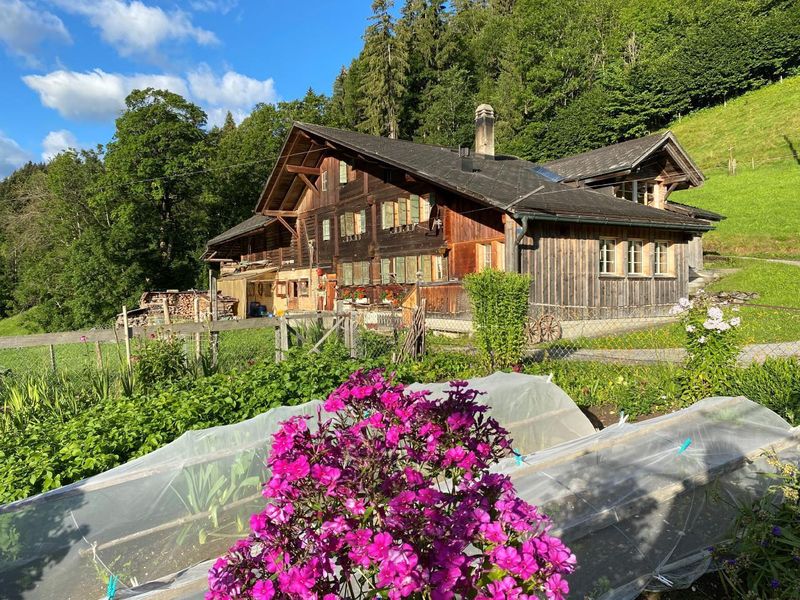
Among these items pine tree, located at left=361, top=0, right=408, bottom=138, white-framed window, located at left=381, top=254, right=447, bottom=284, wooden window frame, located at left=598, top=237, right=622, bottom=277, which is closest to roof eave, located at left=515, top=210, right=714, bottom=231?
wooden window frame, located at left=598, top=237, right=622, bottom=277

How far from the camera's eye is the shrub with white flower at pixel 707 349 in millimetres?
6316

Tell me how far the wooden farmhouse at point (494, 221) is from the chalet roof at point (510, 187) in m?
0.06

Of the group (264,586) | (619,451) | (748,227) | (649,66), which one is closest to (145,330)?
(619,451)

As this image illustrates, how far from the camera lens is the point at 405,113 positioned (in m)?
54.3

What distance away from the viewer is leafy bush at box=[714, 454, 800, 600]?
8.89 ft

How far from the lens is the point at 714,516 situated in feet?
11.6

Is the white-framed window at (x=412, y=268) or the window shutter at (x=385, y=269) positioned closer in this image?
the white-framed window at (x=412, y=268)

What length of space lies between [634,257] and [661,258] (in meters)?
1.49

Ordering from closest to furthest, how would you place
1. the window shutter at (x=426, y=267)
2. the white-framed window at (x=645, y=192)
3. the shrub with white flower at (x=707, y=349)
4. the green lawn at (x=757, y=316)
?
the shrub with white flower at (x=707, y=349) < the green lawn at (x=757, y=316) < the window shutter at (x=426, y=267) < the white-framed window at (x=645, y=192)

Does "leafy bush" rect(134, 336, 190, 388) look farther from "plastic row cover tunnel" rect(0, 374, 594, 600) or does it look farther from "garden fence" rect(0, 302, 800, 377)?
"plastic row cover tunnel" rect(0, 374, 594, 600)

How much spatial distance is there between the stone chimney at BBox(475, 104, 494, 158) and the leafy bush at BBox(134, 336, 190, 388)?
649 inches

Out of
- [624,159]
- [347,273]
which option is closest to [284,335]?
[624,159]

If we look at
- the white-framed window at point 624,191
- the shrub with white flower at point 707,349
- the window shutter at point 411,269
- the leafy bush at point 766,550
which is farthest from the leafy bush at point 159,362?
the white-framed window at point 624,191

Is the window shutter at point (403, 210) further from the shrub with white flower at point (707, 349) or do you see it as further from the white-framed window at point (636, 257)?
the shrub with white flower at point (707, 349)
